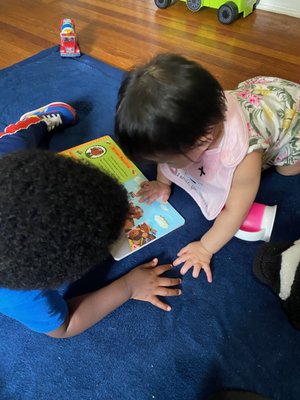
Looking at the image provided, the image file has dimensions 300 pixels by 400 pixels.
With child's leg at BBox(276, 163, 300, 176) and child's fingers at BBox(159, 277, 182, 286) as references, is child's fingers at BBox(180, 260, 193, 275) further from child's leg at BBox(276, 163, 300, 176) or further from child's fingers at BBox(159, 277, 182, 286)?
child's leg at BBox(276, 163, 300, 176)

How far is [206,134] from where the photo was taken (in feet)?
1.94

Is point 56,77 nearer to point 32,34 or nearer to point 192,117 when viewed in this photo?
point 32,34

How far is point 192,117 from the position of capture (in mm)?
544

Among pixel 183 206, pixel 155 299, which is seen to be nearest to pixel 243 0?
pixel 183 206

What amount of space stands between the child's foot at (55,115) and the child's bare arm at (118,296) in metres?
0.52

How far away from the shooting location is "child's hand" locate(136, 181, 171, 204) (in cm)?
89

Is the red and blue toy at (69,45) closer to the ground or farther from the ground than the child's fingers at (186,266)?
farther from the ground

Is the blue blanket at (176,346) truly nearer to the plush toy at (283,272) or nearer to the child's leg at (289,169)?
the plush toy at (283,272)

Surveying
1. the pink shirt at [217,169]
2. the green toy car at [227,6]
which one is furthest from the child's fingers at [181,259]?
the green toy car at [227,6]

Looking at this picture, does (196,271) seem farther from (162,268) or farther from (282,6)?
(282,6)

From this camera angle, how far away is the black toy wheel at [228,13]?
60.4 inches

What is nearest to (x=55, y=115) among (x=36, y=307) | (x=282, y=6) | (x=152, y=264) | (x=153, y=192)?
(x=153, y=192)

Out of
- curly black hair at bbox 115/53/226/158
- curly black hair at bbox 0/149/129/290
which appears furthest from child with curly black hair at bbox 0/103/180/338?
curly black hair at bbox 115/53/226/158

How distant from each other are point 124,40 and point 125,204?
1.23 metres
